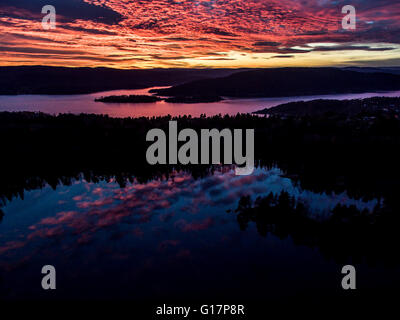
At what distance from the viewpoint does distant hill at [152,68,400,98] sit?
79250mm

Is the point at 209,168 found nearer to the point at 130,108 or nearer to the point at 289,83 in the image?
the point at 130,108

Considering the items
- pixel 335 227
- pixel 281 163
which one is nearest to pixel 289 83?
pixel 281 163

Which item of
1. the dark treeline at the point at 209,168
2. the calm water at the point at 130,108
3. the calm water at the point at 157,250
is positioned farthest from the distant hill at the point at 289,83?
the calm water at the point at 157,250

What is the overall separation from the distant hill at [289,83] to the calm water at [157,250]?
60062mm

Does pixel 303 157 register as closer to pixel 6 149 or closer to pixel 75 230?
pixel 75 230

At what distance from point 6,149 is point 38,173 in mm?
6554

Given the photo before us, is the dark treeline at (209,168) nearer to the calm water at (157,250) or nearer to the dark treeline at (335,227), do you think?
the calm water at (157,250)

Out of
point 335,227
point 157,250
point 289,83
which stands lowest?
point 157,250

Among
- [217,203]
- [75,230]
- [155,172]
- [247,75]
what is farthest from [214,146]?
[247,75]

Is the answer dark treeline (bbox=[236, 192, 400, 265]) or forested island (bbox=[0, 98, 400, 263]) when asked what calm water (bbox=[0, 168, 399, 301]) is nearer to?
dark treeline (bbox=[236, 192, 400, 265])

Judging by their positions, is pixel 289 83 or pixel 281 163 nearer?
pixel 281 163

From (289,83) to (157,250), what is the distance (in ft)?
308

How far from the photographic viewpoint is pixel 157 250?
348 inches

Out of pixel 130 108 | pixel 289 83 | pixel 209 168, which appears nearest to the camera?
pixel 209 168
